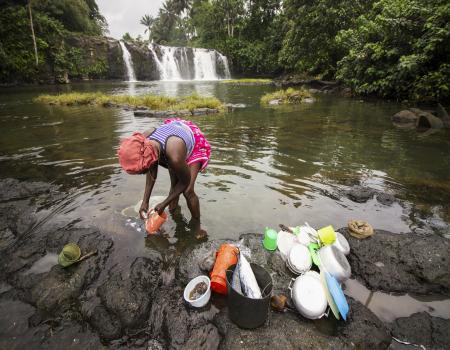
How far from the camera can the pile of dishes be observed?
2.39 m

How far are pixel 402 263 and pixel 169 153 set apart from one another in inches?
115

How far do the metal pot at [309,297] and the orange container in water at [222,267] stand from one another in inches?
26.2

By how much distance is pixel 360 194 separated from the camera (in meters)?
4.69

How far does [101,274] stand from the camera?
298cm

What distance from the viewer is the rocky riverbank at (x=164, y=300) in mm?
2289

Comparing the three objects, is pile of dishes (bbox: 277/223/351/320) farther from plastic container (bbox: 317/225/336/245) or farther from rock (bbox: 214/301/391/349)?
rock (bbox: 214/301/391/349)

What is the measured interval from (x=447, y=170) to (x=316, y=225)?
13.8ft

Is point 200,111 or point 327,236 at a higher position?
point 200,111

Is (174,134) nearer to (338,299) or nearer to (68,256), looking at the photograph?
(68,256)

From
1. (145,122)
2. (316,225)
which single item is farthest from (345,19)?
(316,225)

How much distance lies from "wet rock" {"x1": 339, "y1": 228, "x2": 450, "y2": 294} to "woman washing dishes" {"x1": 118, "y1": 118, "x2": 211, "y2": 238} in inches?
87.2

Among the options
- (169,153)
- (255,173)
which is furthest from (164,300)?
(255,173)

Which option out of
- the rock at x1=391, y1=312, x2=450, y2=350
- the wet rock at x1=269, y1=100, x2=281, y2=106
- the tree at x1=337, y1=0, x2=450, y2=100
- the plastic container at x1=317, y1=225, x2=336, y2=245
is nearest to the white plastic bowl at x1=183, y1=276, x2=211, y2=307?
the plastic container at x1=317, y1=225, x2=336, y2=245

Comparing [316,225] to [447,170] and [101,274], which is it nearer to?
[101,274]
